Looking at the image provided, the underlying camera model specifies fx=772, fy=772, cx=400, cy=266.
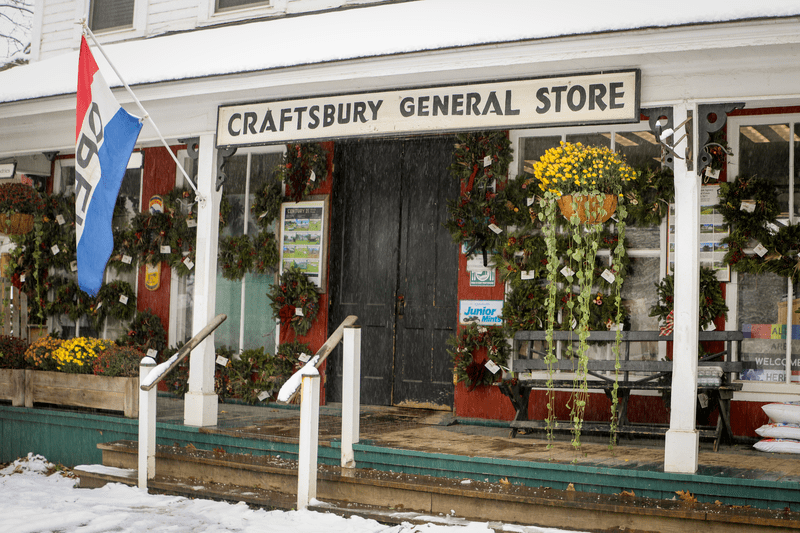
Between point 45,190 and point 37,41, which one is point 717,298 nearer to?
point 45,190

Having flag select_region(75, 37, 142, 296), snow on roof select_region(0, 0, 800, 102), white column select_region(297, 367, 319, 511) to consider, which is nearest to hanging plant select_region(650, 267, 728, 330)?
snow on roof select_region(0, 0, 800, 102)

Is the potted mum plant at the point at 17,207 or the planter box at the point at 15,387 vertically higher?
the potted mum plant at the point at 17,207

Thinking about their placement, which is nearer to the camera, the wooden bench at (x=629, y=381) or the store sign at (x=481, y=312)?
the wooden bench at (x=629, y=381)

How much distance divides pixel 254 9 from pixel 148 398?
5.29 meters

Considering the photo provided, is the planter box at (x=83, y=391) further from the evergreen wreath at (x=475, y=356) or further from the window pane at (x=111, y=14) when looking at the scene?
the window pane at (x=111, y=14)

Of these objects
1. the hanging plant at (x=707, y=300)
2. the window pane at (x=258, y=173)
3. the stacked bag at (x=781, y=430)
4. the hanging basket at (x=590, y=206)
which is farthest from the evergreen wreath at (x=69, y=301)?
the stacked bag at (x=781, y=430)

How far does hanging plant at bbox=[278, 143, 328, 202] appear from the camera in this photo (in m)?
9.20

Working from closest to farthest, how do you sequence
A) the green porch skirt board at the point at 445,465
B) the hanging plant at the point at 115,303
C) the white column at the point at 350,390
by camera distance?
1. the green porch skirt board at the point at 445,465
2. the white column at the point at 350,390
3. the hanging plant at the point at 115,303

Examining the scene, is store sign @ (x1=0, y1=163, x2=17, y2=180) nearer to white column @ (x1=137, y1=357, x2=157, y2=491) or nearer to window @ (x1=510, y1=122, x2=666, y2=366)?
white column @ (x1=137, y1=357, x2=157, y2=491)

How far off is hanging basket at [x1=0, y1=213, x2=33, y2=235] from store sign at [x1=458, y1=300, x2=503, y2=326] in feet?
20.6

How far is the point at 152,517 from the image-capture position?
19.0 feet

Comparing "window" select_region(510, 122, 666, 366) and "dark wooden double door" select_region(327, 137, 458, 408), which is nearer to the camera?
"window" select_region(510, 122, 666, 366)

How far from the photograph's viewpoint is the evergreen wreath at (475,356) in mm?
8125

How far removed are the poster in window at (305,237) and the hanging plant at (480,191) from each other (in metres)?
1.67
